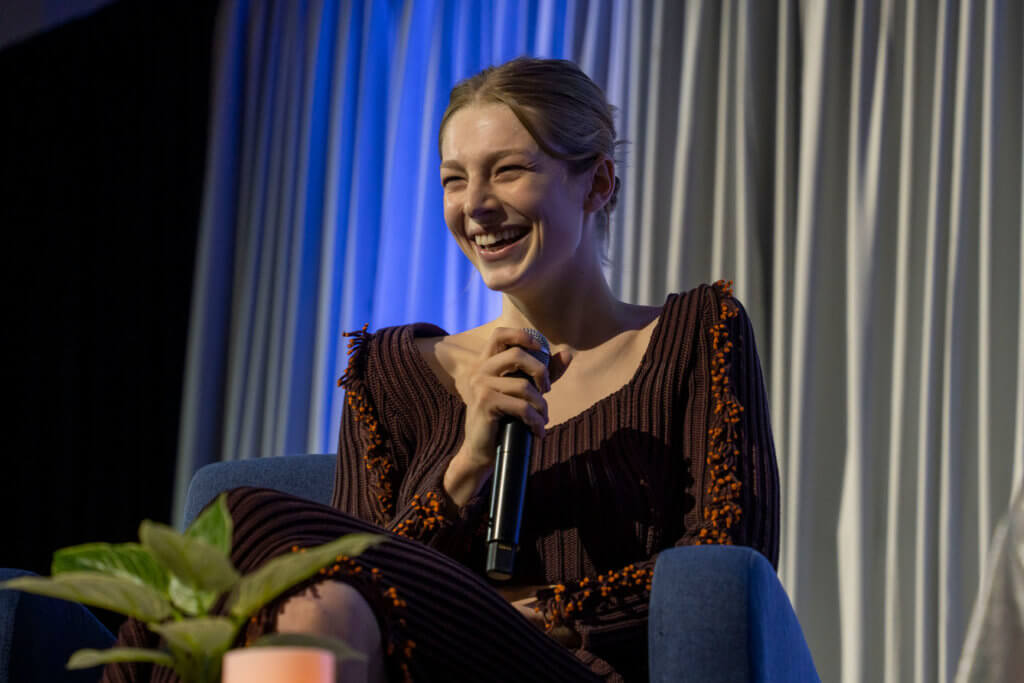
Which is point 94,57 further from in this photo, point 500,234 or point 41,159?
point 500,234

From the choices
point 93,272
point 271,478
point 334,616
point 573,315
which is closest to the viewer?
point 334,616

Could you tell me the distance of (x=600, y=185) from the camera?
1.65 metres

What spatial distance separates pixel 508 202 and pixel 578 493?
0.41 m

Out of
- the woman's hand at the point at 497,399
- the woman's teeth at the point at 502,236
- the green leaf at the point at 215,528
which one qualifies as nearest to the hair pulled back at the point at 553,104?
the woman's teeth at the point at 502,236

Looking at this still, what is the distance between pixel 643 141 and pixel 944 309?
784mm

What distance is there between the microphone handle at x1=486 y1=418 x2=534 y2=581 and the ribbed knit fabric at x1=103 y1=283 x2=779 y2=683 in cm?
4

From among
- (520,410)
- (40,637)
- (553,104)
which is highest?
(553,104)

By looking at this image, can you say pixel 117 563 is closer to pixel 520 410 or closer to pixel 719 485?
pixel 520 410

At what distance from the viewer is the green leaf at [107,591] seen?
2.03ft

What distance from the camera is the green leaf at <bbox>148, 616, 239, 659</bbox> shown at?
611 mm

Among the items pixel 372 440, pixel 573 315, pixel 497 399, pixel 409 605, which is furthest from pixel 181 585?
pixel 573 315

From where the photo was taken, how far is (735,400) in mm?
1431

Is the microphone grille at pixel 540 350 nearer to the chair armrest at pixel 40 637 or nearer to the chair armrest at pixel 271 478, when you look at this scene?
the chair armrest at pixel 271 478

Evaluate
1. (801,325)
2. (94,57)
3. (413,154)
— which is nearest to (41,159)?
(94,57)
